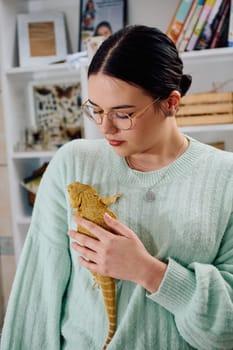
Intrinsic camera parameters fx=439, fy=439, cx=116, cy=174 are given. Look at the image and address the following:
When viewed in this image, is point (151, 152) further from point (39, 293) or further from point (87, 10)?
point (87, 10)

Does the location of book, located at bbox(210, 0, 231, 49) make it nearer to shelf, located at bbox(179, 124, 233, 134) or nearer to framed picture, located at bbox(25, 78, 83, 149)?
shelf, located at bbox(179, 124, 233, 134)

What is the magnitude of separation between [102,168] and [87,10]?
151 centimetres

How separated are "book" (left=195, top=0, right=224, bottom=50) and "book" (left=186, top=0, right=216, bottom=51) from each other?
0.01 metres

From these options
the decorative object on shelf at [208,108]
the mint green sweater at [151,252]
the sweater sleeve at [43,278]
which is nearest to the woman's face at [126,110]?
the mint green sweater at [151,252]

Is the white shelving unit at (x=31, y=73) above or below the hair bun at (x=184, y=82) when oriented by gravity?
below

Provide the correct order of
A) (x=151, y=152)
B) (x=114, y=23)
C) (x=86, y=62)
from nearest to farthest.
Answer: (x=151, y=152), (x=86, y=62), (x=114, y=23)

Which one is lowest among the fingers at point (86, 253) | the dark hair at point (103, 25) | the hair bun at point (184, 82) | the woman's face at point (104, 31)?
the fingers at point (86, 253)

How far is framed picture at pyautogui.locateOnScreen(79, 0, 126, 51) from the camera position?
89.4 inches

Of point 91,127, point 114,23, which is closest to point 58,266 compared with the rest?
point 91,127

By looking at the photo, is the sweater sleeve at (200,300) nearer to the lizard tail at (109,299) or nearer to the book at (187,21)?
the lizard tail at (109,299)

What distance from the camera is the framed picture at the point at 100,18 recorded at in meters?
2.27

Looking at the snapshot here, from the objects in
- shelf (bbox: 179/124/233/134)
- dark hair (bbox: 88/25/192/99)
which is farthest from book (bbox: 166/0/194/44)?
dark hair (bbox: 88/25/192/99)

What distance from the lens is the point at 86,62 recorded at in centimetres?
212

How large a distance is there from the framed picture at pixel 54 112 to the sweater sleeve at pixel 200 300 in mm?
1606
